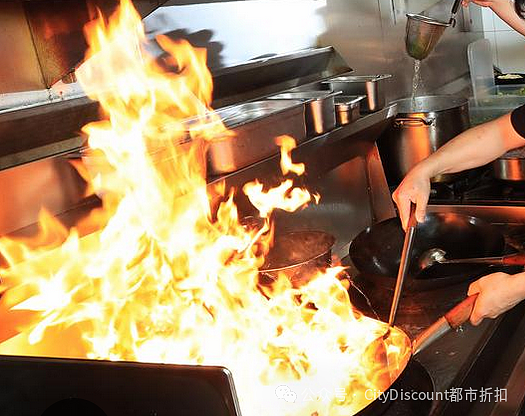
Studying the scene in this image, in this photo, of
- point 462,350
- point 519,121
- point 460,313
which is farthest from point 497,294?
point 519,121

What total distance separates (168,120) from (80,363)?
3.60ft

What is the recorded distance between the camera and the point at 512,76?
13.3 feet

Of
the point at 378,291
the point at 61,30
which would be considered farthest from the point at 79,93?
the point at 378,291

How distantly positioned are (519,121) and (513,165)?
717 mm

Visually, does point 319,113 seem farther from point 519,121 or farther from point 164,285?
point 164,285

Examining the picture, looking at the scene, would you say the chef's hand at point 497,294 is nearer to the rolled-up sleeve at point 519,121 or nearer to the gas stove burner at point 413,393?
the gas stove burner at point 413,393

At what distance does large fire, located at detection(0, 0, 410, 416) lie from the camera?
1520 mm

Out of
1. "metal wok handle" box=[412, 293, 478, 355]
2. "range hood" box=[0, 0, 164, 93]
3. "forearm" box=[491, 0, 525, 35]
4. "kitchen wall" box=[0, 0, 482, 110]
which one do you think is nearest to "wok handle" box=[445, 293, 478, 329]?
"metal wok handle" box=[412, 293, 478, 355]

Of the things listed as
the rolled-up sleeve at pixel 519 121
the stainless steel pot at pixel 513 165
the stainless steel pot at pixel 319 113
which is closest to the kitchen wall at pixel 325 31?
the stainless steel pot at pixel 319 113

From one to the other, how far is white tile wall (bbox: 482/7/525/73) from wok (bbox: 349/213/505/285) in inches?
96.4

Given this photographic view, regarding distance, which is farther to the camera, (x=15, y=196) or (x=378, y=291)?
(x=378, y=291)

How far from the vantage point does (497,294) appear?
162 cm

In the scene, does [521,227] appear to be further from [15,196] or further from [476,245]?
[15,196]

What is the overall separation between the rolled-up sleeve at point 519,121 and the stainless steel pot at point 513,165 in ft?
2.25
